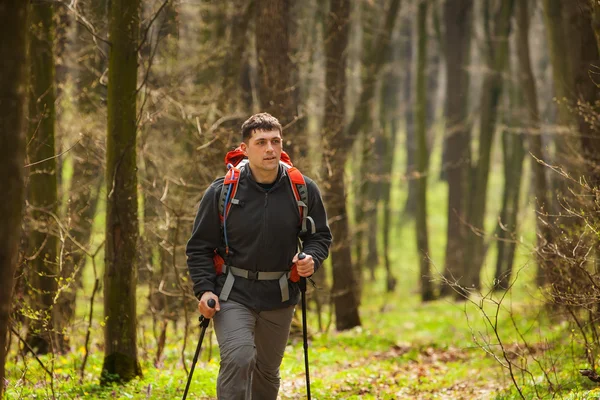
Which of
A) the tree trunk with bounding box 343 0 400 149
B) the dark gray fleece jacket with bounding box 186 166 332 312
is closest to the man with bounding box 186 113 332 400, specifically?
the dark gray fleece jacket with bounding box 186 166 332 312

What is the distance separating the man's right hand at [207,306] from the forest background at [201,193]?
4.26 feet

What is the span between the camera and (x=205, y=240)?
545 centimetres

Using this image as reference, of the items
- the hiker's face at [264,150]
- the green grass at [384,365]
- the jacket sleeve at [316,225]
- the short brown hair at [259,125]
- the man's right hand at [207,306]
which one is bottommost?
the green grass at [384,365]

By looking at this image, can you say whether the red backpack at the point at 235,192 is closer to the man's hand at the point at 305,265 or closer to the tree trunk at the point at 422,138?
the man's hand at the point at 305,265

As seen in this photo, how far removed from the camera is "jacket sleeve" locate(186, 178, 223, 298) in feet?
17.7

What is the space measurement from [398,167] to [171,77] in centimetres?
4165

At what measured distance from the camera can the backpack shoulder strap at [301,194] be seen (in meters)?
5.60

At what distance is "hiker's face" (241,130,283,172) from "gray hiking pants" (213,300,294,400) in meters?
1.00

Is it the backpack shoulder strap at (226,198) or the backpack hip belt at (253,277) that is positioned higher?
the backpack shoulder strap at (226,198)

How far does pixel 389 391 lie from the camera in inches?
328

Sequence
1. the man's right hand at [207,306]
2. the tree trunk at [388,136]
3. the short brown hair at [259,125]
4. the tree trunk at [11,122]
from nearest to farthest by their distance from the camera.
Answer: the tree trunk at [11,122]
the man's right hand at [207,306]
the short brown hair at [259,125]
the tree trunk at [388,136]

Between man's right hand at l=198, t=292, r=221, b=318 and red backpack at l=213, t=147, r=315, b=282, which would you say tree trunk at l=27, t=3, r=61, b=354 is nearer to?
red backpack at l=213, t=147, r=315, b=282

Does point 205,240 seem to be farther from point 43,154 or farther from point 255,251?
point 43,154

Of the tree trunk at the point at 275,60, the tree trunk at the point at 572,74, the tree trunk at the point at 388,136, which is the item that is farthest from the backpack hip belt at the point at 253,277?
the tree trunk at the point at 388,136
